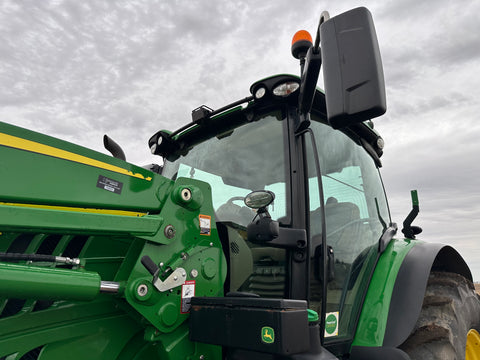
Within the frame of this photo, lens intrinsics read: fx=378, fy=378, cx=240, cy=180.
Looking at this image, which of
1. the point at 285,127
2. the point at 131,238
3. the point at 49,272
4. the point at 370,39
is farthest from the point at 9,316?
the point at 370,39

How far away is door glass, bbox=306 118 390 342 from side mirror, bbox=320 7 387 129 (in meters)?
0.70

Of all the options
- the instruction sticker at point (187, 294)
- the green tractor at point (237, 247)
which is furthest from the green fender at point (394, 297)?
the instruction sticker at point (187, 294)

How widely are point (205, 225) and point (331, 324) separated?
0.91 metres

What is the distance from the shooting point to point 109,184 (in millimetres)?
1893

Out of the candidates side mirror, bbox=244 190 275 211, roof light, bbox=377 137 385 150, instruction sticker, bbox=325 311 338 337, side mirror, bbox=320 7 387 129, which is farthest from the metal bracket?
roof light, bbox=377 137 385 150

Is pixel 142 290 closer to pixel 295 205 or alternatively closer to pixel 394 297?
pixel 295 205

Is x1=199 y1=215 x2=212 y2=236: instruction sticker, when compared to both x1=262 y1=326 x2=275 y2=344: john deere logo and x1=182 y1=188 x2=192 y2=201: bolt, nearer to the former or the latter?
x1=182 y1=188 x2=192 y2=201: bolt

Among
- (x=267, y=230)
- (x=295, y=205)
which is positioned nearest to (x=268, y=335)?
(x=267, y=230)

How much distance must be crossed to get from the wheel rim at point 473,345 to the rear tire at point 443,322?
2.2 inches

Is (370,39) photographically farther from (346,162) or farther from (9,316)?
(9,316)

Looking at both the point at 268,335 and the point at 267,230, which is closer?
the point at 268,335

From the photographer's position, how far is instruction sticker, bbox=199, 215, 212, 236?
2.02m

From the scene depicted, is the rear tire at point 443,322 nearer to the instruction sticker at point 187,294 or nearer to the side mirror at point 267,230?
the side mirror at point 267,230

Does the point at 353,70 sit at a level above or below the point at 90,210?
above
